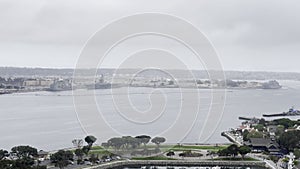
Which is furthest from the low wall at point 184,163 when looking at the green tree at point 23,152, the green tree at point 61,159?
the green tree at point 23,152

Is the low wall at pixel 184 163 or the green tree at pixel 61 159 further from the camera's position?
the low wall at pixel 184 163

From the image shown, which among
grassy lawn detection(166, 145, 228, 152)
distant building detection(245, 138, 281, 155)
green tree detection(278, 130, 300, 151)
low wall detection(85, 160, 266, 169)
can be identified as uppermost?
green tree detection(278, 130, 300, 151)

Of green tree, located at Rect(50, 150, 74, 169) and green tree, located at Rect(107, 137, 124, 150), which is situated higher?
green tree, located at Rect(107, 137, 124, 150)

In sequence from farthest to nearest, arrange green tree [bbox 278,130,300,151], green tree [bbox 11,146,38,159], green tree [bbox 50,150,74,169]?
green tree [bbox 278,130,300,151] → green tree [bbox 11,146,38,159] → green tree [bbox 50,150,74,169]

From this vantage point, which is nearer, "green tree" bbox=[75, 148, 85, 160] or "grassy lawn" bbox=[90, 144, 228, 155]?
"green tree" bbox=[75, 148, 85, 160]

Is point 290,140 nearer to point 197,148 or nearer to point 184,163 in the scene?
point 197,148

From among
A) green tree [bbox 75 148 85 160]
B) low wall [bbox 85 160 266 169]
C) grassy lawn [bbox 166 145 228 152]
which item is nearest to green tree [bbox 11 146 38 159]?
green tree [bbox 75 148 85 160]

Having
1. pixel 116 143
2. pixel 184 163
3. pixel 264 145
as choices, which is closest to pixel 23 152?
pixel 116 143

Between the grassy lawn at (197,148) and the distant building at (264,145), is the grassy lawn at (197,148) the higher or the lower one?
the lower one

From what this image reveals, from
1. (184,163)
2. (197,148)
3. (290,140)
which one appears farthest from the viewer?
(197,148)

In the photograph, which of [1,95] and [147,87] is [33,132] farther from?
[1,95]

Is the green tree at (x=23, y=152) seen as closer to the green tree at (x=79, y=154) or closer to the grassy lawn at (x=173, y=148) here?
the green tree at (x=79, y=154)

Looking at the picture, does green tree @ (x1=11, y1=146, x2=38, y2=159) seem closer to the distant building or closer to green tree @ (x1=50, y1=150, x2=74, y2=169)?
green tree @ (x1=50, y1=150, x2=74, y2=169)
